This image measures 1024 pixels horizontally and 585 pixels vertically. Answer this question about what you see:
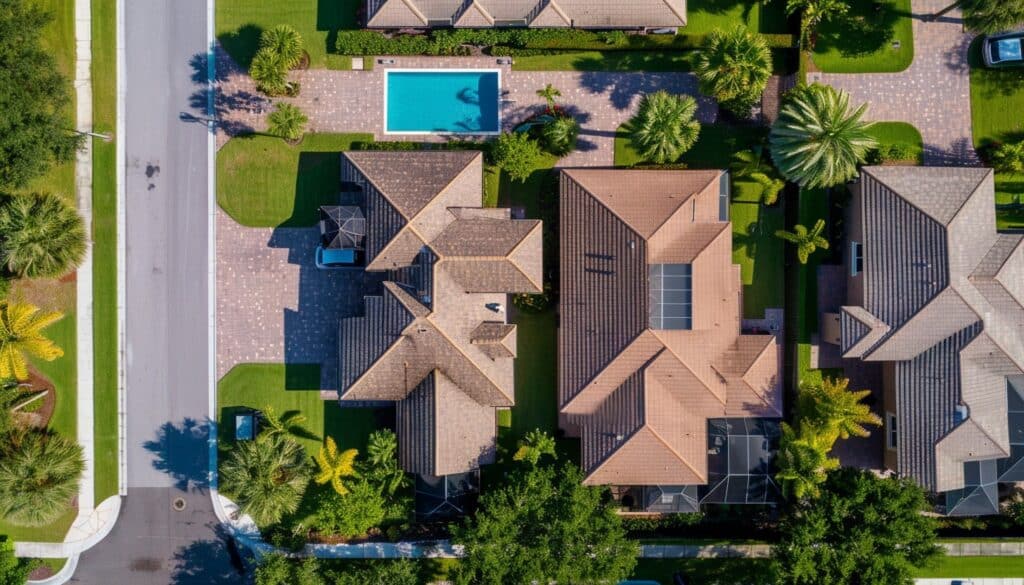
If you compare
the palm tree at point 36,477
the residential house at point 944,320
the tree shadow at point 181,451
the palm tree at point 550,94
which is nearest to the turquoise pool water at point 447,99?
the palm tree at point 550,94

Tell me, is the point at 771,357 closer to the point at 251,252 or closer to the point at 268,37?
the point at 251,252

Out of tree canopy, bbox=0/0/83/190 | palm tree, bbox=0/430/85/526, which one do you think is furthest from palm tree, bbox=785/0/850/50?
palm tree, bbox=0/430/85/526

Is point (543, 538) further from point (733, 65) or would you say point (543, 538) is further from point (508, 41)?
point (508, 41)

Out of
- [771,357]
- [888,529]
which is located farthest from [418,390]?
[888,529]

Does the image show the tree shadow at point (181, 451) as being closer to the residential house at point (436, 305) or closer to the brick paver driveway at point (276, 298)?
the brick paver driveway at point (276, 298)

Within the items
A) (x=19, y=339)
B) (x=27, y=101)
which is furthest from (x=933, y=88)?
(x=19, y=339)
